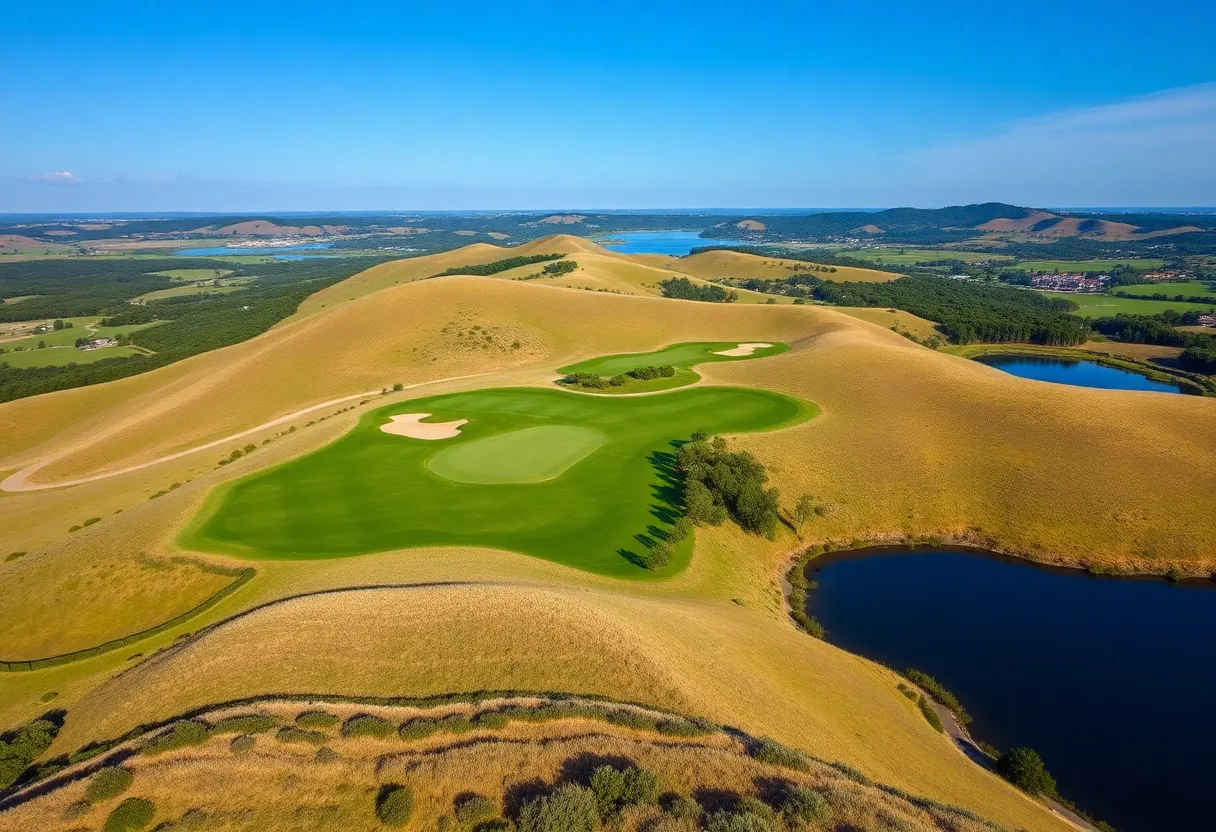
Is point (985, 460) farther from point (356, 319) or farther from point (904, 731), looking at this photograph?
point (356, 319)

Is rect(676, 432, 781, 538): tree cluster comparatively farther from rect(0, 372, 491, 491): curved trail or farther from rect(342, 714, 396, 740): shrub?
rect(0, 372, 491, 491): curved trail

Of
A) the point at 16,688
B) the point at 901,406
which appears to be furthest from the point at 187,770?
the point at 901,406

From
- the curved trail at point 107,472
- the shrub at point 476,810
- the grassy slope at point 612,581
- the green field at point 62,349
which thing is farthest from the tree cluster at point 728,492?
the green field at point 62,349

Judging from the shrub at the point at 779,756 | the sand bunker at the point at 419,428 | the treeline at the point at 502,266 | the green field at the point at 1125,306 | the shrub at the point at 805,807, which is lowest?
the sand bunker at the point at 419,428

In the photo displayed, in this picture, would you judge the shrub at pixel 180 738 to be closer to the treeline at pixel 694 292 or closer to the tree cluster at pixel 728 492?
the tree cluster at pixel 728 492

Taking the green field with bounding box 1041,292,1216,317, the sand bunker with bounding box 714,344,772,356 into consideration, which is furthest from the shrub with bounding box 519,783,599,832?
the green field with bounding box 1041,292,1216,317
